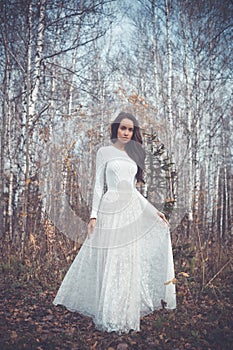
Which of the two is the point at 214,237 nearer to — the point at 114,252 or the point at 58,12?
the point at 114,252

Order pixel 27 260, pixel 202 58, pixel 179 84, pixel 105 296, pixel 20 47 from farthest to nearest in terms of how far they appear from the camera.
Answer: pixel 179 84, pixel 202 58, pixel 20 47, pixel 27 260, pixel 105 296

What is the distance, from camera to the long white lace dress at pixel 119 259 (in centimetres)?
294

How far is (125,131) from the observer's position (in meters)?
3.23

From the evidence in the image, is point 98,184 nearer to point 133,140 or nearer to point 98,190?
point 98,190

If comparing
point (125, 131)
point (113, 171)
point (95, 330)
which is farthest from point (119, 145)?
point (95, 330)

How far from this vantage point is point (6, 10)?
548cm

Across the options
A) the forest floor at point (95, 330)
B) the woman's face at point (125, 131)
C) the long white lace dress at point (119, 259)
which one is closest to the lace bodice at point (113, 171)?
the long white lace dress at point (119, 259)

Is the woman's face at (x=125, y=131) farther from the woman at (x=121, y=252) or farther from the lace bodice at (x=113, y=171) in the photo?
the lace bodice at (x=113, y=171)

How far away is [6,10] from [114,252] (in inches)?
184

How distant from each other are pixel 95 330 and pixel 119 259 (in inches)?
29.5

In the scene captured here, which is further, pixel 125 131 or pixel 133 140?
pixel 133 140

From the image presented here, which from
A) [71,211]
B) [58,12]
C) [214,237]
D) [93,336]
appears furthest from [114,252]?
[58,12]

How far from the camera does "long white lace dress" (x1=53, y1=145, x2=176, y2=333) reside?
2.94 metres

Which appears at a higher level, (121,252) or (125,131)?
(125,131)
